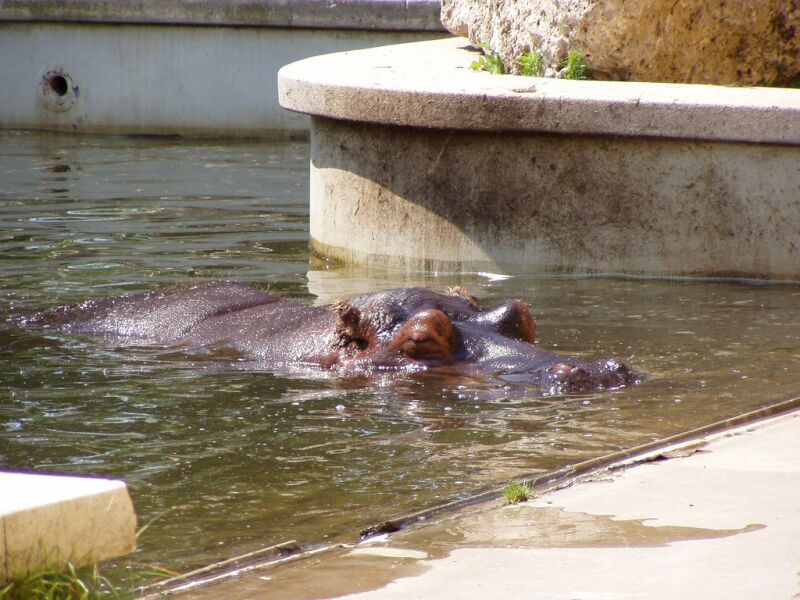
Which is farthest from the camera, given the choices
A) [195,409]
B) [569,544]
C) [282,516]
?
[195,409]

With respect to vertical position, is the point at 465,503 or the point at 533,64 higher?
the point at 533,64

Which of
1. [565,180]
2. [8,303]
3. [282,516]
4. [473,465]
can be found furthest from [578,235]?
[282,516]

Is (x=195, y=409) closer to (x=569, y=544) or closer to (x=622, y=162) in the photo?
(x=569, y=544)

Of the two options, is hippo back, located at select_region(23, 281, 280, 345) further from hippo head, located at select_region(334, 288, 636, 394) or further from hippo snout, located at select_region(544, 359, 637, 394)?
hippo snout, located at select_region(544, 359, 637, 394)

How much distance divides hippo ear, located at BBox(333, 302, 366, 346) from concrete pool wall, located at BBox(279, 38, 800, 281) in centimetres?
253

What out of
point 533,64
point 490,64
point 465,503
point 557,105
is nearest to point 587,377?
point 465,503

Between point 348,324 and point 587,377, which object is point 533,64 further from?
point 587,377

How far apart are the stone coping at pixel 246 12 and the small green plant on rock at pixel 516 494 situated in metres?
11.8

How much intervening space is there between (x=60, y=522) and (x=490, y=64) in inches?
289

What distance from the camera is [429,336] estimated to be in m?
5.50

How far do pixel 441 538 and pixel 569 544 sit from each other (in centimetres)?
32

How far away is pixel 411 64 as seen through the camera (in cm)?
965

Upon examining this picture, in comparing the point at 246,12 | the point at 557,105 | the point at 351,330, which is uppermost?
the point at 246,12

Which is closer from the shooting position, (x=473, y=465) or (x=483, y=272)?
(x=473, y=465)
